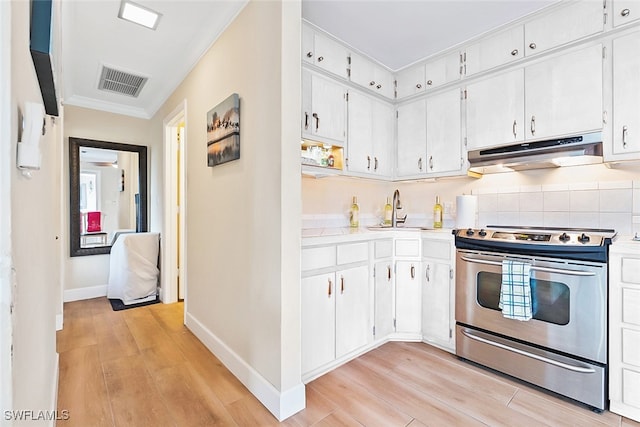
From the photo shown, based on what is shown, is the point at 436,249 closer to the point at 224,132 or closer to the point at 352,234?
the point at 352,234

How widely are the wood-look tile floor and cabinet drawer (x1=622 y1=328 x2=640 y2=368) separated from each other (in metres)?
0.32

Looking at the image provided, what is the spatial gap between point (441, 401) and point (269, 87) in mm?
2078

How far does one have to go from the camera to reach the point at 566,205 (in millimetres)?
2371

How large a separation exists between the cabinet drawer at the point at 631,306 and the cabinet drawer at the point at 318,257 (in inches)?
64.7

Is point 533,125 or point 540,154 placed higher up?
point 533,125

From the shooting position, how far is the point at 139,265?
3.69 m

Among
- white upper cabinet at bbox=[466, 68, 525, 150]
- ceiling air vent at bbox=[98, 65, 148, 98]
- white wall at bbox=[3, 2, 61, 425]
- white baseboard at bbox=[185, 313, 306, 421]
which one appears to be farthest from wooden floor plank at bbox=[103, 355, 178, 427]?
white upper cabinet at bbox=[466, 68, 525, 150]

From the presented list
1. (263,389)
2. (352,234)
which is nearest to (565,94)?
(352,234)

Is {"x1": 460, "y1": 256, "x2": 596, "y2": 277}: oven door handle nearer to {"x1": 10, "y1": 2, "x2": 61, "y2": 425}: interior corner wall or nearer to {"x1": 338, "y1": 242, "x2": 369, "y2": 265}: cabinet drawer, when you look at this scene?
{"x1": 338, "y1": 242, "x2": 369, "y2": 265}: cabinet drawer

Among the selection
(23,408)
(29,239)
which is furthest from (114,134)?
(23,408)

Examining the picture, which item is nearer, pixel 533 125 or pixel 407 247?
pixel 533 125

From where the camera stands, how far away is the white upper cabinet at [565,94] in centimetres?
206

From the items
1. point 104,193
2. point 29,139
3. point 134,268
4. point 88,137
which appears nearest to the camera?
point 29,139

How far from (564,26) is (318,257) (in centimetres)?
233
